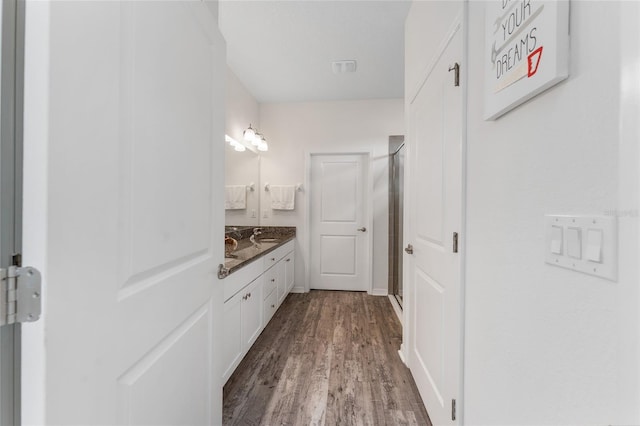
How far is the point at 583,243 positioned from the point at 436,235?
89 cm

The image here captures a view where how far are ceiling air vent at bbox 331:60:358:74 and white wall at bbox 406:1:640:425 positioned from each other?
73.1 inches

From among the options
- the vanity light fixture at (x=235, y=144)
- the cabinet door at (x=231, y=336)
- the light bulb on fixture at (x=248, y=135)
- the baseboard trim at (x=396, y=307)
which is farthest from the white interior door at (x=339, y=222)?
the cabinet door at (x=231, y=336)

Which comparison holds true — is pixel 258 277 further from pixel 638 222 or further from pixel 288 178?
pixel 638 222

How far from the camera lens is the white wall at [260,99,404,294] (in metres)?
3.76

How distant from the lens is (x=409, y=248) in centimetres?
191

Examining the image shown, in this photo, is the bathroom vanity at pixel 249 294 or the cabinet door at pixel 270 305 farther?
the cabinet door at pixel 270 305

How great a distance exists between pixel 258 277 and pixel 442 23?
203 cm

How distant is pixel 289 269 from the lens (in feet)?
11.7

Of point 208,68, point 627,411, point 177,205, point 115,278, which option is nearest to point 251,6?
point 208,68

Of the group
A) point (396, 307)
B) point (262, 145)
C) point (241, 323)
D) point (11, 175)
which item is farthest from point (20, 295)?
point (262, 145)

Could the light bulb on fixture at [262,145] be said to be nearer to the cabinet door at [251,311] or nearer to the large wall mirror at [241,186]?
the large wall mirror at [241,186]

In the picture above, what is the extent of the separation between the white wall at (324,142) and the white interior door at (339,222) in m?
0.13

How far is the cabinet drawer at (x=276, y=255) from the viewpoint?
256 cm

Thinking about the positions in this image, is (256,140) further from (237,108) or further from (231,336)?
(231,336)
